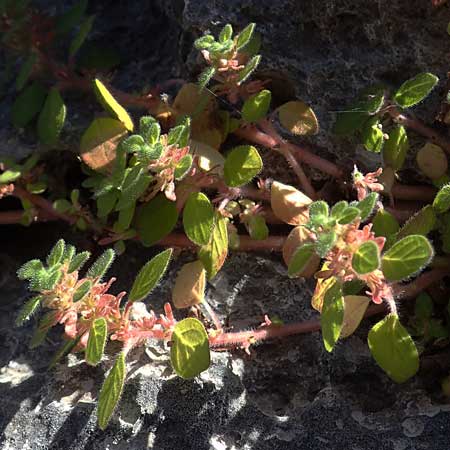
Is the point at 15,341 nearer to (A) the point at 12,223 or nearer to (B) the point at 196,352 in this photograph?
(A) the point at 12,223

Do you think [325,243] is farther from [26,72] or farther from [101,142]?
[26,72]

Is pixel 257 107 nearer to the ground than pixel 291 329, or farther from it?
farther from it

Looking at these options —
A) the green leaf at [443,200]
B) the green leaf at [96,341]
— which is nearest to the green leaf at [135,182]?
the green leaf at [96,341]

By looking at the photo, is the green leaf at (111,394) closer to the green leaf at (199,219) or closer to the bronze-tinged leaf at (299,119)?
the green leaf at (199,219)

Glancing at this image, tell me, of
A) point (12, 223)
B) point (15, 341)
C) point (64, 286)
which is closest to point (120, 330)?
point (64, 286)

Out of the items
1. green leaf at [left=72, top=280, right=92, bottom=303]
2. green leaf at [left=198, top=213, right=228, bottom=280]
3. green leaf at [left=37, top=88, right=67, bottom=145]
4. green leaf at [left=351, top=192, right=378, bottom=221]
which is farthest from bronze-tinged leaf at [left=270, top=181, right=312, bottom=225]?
green leaf at [left=37, top=88, right=67, bottom=145]

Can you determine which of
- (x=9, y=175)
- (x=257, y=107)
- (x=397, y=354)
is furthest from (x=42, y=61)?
(x=397, y=354)
